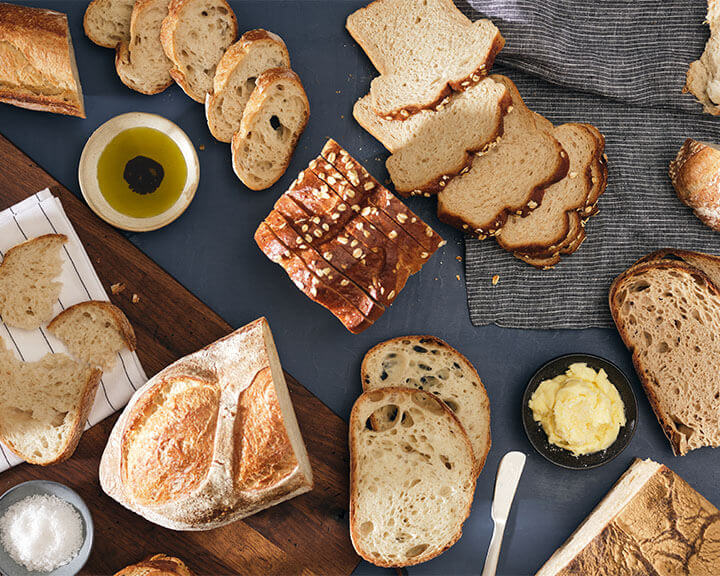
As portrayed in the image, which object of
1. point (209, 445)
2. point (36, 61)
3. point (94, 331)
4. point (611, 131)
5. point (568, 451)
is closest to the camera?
point (209, 445)

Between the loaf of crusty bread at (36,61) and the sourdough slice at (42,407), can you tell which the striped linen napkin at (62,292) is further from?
the loaf of crusty bread at (36,61)

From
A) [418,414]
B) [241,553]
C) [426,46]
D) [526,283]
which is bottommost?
[241,553]

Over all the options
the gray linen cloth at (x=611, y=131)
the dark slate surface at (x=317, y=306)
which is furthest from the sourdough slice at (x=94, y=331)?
the gray linen cloth at (x=611, y=131)

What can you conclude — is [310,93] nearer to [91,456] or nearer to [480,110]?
[480,110]

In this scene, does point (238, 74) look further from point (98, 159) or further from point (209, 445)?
point (209, 445)

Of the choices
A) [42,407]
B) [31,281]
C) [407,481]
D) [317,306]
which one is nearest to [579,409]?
[407,481]

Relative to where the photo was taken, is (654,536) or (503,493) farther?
(503,493)

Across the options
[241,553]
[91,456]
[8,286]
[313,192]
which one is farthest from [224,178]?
[241,553]
